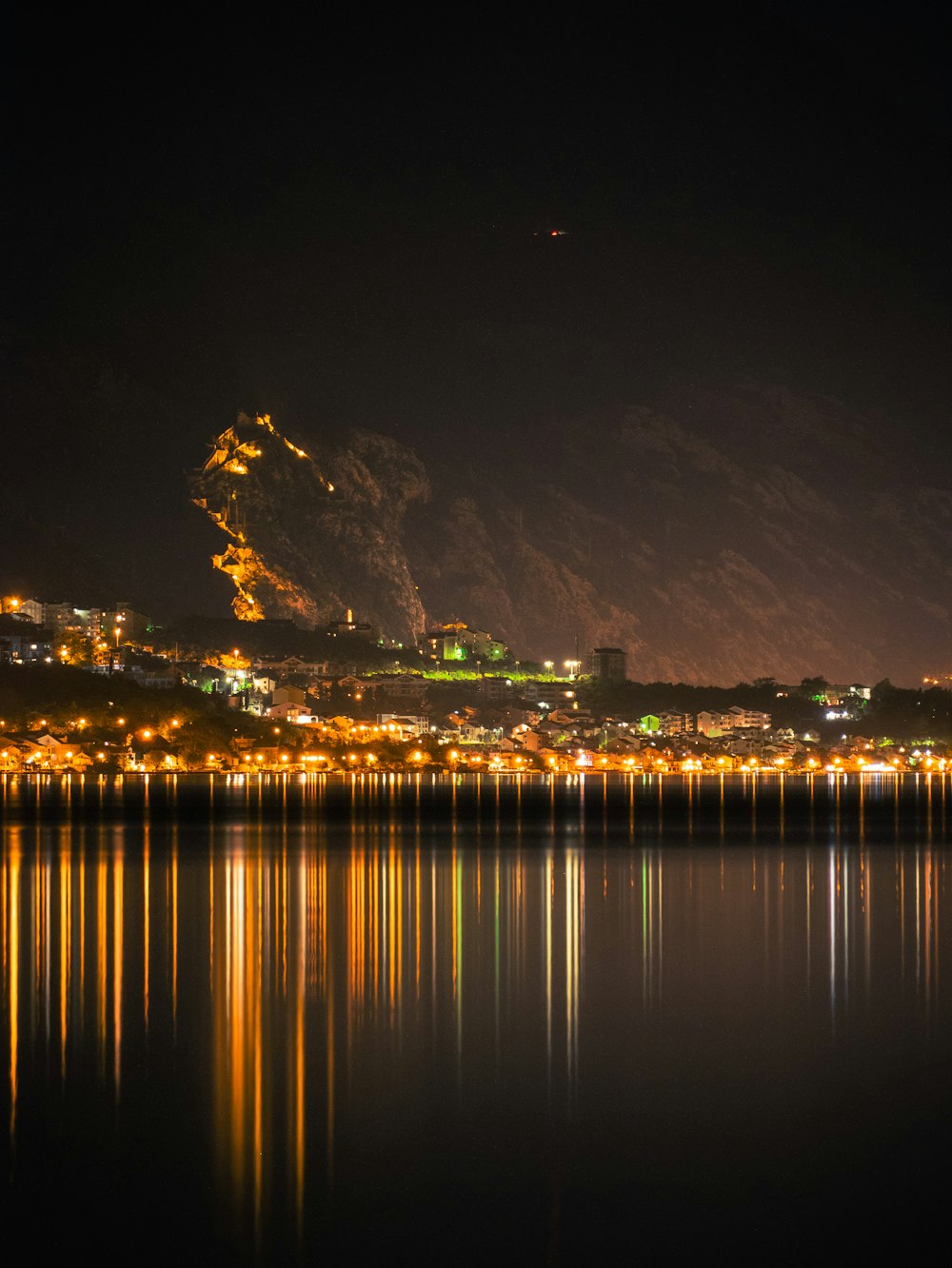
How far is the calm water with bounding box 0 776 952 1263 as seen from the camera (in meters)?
6.76

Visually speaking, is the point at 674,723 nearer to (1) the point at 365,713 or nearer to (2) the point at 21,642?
(1) the point at 365,713

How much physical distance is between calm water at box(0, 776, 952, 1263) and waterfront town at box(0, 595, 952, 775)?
201 feet

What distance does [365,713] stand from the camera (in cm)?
11556

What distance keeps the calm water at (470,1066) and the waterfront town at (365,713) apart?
201 ft

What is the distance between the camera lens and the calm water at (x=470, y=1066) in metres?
6.76

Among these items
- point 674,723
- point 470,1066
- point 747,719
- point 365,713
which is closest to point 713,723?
point 674,723

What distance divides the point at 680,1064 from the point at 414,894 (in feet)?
38.5

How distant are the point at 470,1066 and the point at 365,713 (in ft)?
349

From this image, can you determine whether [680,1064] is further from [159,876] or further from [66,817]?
[66,817]

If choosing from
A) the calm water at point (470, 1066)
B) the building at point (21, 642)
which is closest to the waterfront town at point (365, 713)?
the building at point (21, 642)

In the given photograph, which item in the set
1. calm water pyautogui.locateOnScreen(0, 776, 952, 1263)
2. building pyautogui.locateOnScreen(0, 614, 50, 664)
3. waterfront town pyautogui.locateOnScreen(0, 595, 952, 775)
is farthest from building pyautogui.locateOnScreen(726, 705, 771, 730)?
calm water pyautogui.locateOnScreen(0, 776, 952, 1263)

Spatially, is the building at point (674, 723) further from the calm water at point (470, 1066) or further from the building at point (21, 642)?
the calm water at point (470, 1066)

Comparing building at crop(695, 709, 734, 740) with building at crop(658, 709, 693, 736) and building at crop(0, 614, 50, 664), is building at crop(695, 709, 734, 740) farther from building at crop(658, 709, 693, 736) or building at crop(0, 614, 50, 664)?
building at crop(0, 614, 50, 664)

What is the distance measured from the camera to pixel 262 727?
9581 cm
